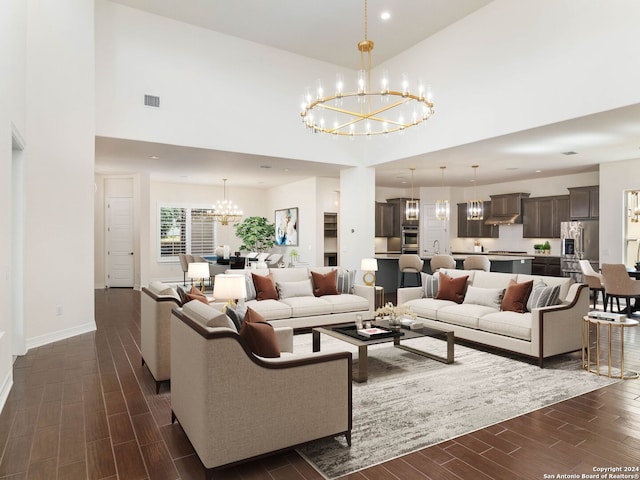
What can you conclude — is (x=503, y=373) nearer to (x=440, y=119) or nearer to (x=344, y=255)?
(x=440, y=119)

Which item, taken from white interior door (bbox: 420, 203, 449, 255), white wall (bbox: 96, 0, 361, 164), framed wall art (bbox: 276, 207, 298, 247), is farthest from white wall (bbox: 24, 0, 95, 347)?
white interior door (bbox: 420, 203, 449, 255)

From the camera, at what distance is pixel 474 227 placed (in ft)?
41.2

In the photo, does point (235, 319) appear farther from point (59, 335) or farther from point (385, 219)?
point (385, 219)

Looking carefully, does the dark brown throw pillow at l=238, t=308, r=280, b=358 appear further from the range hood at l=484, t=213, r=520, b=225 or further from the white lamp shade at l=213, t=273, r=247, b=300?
the range hood at l=484, t=213, r=520, b=225

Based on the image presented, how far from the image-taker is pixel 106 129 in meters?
6.30

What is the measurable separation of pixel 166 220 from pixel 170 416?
10186 mm

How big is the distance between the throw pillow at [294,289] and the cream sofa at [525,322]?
1.86m

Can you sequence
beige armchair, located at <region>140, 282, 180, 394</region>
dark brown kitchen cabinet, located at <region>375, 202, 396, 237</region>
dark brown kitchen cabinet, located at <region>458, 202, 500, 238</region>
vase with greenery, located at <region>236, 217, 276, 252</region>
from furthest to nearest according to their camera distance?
dark brown kitchen cabinet, located at <region>375, 202, 396, 237</region>, dark brown kitchen cabinet, located at <region>458, 202, 500, 238</region>, vase with greenery, located at <region>236, 217, 276, 252</region>, beige armchair, located at <region>140, 282, 180, 394</region>

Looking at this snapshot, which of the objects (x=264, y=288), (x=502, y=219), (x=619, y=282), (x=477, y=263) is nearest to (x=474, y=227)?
(x=502, y=219)

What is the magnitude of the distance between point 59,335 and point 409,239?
994cm

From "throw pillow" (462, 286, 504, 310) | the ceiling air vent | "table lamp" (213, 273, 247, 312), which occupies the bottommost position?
"throw pillow" (462, 286, 504, 310)

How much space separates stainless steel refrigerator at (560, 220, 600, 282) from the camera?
30.5ft

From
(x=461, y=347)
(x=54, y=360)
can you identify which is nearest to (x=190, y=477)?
(x=54, y=360)

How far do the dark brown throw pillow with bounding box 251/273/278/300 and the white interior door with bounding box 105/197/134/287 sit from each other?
629cm
